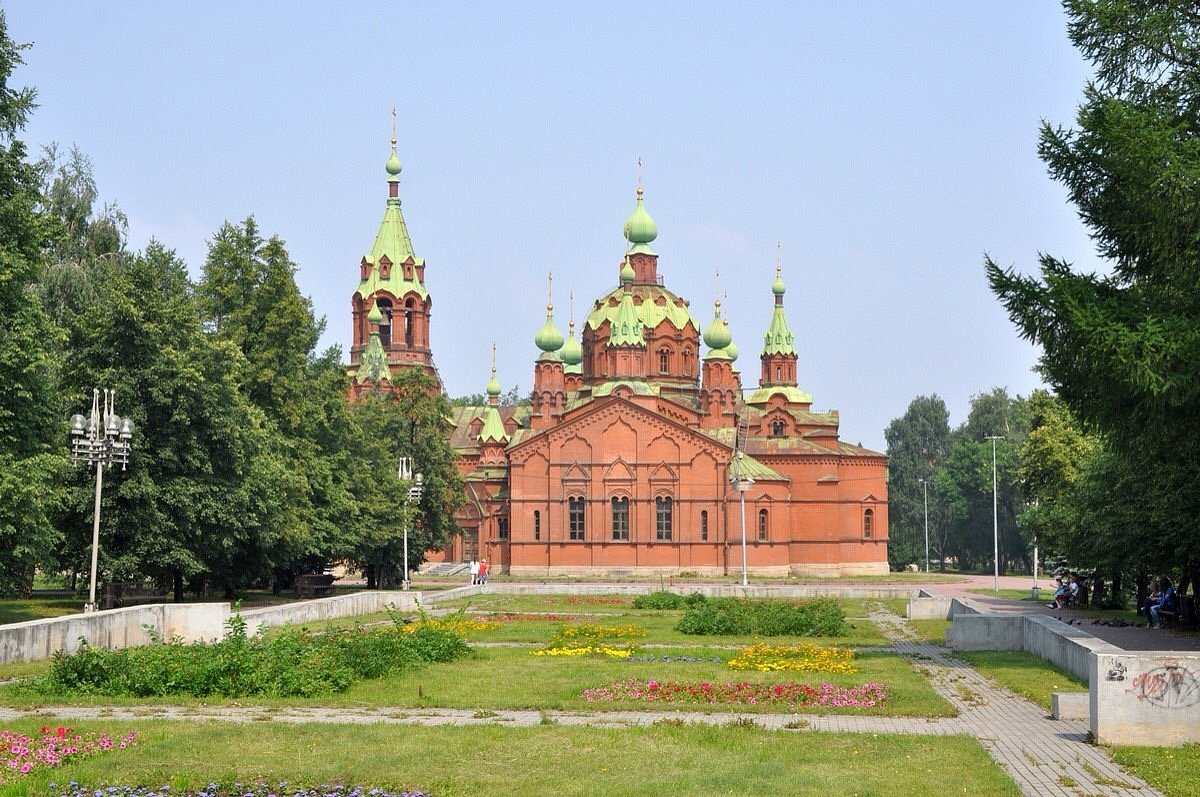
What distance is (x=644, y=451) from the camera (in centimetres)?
8388

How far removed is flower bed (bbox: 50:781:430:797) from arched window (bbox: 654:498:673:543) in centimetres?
7111

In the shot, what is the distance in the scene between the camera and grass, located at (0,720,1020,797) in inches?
519

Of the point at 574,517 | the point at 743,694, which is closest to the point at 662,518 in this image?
the point at 574,517

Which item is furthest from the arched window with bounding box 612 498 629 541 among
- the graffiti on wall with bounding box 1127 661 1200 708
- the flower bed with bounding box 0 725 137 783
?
the flower bed with bounding box 0 725 137 783

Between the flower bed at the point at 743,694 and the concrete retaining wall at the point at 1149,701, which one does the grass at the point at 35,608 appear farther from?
the concrete retaining wall at the point at 1149,701

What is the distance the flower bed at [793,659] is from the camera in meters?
24.0

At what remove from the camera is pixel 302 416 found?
4638 cm

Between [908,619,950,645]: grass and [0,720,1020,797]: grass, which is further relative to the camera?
[908,619,950,645]: grass

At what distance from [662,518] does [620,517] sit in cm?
247

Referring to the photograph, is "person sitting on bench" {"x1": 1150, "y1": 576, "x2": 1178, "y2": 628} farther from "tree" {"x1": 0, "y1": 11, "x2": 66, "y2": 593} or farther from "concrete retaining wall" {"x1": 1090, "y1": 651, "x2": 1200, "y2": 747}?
"tree" {"x1": 0, "y1": 11, "x2": 66, "y2": 593}

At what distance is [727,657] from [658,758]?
12.0 meters

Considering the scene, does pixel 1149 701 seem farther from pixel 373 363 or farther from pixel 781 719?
pixel 373 363

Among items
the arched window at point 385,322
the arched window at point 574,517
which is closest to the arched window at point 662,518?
the arched window at point 574,517

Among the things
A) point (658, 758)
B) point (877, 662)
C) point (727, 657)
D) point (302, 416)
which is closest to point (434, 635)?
point (727, 657)
